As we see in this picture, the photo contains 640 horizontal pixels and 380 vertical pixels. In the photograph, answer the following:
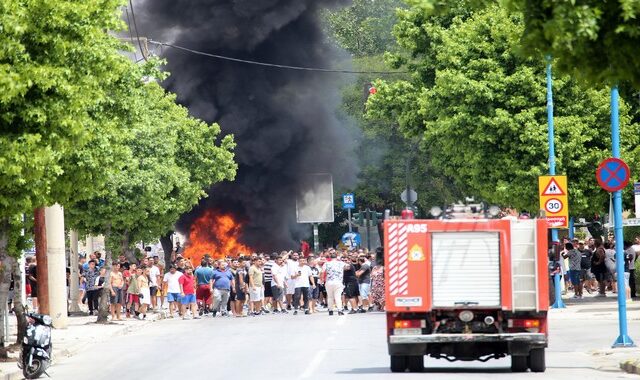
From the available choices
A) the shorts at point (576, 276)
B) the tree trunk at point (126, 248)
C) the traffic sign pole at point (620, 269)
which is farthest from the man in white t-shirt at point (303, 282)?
the traffic sign pole at point (620, 269)

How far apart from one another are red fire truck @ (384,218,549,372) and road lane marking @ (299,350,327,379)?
4.11ft

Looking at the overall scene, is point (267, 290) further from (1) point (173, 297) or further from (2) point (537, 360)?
(2) point (537, 360)

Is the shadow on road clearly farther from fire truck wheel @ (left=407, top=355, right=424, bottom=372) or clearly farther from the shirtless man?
the shirtless man

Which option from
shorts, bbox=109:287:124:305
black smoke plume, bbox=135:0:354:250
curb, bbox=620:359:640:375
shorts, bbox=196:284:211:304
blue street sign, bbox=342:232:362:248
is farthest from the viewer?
blue street sign, bbox=342:232:362:248

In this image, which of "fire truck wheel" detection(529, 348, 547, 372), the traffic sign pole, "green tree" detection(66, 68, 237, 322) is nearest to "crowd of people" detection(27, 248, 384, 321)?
"green tree" detection(66, 68, 237, 322)

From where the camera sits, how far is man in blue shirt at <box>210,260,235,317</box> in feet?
136

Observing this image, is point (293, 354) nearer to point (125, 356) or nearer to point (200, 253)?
point (125, 356)

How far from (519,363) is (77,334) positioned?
632 inches

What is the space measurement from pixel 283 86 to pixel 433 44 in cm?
1264

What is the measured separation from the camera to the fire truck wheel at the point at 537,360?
20141 mm

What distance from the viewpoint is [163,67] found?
57188 millimetres

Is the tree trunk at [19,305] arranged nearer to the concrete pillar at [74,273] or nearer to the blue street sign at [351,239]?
the concrete pillar at [74,273]

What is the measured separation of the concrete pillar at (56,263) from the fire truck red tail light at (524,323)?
18.8 meters

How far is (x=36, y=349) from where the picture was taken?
910 inches
